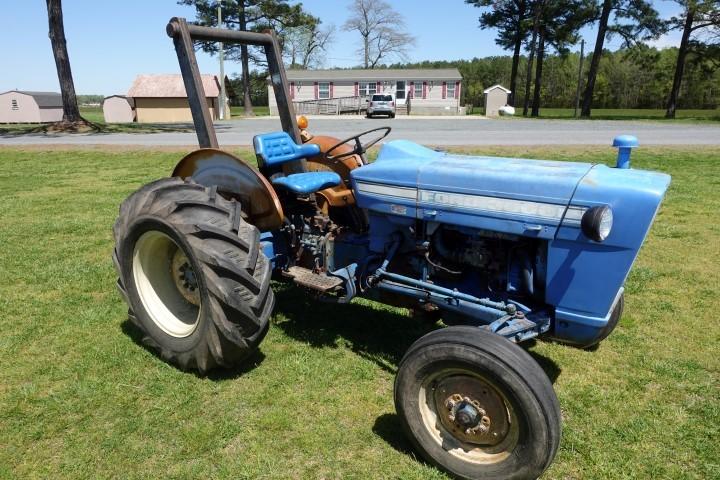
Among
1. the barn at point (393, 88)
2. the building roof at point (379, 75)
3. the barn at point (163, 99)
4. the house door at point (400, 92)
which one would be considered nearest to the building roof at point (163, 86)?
the barn at point (163, 99)

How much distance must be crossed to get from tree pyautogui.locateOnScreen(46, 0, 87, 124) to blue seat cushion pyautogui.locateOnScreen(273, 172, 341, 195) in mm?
20129

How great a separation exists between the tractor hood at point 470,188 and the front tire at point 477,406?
640 millimetres

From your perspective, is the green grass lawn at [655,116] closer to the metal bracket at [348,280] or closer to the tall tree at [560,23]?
the tall tree at [560,23]

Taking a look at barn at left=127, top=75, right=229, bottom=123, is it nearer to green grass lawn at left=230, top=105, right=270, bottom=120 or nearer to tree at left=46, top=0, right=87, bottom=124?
green grass lawn at left=230, top=105, right=270, bottom=120

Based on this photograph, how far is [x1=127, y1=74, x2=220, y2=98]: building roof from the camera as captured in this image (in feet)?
117

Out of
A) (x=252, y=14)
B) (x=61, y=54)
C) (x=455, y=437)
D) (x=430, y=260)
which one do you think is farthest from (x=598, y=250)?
(x=252, y=14)

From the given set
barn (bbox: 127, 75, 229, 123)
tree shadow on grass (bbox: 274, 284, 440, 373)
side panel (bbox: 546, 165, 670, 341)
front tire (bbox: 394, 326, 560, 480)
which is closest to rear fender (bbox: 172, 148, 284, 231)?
tree shadow on grass (bbox: 274, 284, 440, 373)

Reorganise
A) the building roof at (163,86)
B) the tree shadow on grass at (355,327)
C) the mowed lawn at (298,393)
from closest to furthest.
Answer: the mowed lawn at (298,393) → the tree shadow on grass at (355,327) → the building roof at (163,86)

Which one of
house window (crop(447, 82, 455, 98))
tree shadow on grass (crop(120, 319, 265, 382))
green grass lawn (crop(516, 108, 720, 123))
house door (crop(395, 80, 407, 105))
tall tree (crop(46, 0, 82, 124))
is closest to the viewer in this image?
tree shadow on grass (crop(120, 319, 265, 382))

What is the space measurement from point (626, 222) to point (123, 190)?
28.8 ft

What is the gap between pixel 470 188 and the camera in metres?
2.78

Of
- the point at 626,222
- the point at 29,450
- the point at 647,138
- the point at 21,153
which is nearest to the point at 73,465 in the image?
the point at 29,450

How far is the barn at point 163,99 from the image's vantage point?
3581 cm

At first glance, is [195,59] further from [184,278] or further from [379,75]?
[379,75]
